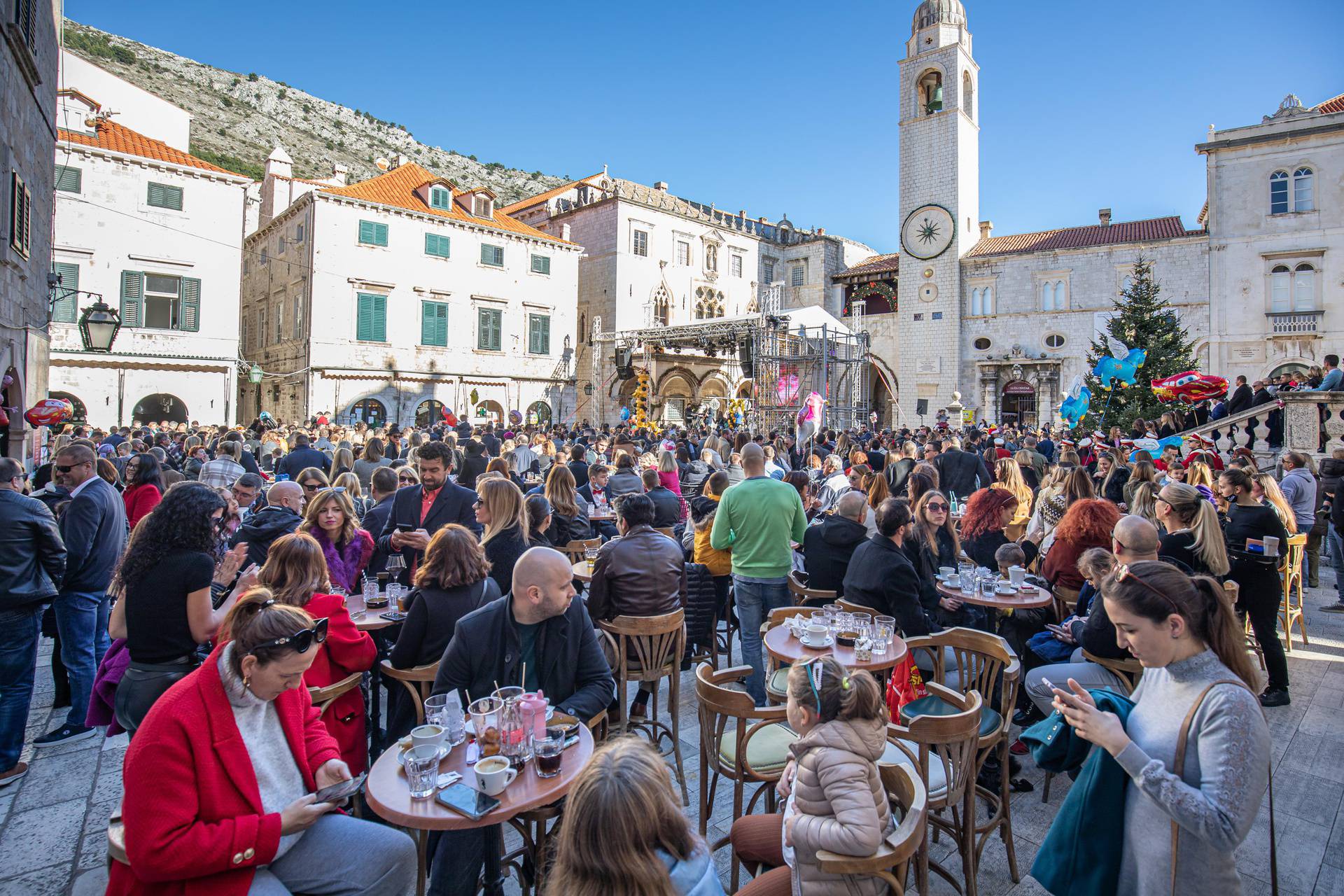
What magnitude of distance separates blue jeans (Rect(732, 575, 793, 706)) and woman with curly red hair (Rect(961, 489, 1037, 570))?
1.76 m

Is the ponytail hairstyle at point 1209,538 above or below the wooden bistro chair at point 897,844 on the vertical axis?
above

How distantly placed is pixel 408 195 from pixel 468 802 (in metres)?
25.2

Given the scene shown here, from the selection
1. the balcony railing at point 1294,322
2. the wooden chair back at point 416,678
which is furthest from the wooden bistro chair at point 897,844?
the balcony railing at point 1294,322

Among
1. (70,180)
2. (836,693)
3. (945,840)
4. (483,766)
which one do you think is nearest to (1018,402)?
(945,840)

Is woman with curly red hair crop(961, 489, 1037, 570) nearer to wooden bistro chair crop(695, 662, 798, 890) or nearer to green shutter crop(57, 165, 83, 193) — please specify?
wooden bistro chair crop(695, 662, 798, 890)

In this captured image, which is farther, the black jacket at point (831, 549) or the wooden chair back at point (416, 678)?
the black jacket at point (831, 549)

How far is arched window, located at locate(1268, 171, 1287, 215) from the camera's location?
21.9m

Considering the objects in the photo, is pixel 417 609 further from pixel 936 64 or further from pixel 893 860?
pixel 936 64

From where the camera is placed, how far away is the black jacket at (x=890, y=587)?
393cm

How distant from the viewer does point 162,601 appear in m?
2.92

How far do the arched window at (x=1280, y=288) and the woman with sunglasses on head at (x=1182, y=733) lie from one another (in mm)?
27696

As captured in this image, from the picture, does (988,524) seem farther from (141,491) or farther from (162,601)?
(141,491)

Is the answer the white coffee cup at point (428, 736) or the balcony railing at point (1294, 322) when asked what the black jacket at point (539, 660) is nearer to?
the white coffee cup at point (428, 736)

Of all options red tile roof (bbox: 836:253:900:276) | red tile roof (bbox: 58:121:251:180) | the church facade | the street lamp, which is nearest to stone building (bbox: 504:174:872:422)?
red tile roof (bbox: 836:253:900:276)
